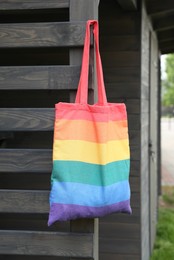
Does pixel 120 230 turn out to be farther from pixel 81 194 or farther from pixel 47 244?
pixel 81 194

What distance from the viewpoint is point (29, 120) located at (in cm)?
254

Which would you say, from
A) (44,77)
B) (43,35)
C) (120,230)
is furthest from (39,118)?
(120,230)

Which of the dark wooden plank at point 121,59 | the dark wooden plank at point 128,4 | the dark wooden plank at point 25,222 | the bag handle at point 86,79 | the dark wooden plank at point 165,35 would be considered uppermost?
the dark wooden plank at point 165,35

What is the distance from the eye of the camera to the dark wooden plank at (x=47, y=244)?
254 centimetres

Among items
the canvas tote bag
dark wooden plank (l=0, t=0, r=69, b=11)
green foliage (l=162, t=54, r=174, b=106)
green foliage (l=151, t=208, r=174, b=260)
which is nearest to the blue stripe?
the canvas tote bag

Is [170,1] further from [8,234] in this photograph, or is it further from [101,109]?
[8,234]

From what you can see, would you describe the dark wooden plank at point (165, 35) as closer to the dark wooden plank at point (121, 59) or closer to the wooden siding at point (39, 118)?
the dark wooden plank at point (121, 59)

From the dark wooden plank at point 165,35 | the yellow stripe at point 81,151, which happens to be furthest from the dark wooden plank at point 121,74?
the dark wooden plank at point 165,35

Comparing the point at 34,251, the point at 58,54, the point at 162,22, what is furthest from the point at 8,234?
the point at 162,22

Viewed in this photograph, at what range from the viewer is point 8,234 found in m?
2.61

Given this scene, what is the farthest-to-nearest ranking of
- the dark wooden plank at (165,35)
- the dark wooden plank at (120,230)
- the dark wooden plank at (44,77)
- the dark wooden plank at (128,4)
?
the dark wooden plank at (165,35) → the dark wooden plank at (120,230) → the dark wooden plank at (128,4) → the dark wooden plank at (44,77)

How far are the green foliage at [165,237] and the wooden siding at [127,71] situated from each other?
1.15 metres

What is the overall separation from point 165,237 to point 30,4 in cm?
445

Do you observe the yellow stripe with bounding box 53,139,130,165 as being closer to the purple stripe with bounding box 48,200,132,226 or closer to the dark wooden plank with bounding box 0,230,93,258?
the purple stripe with bounding box 48,200,132,226
